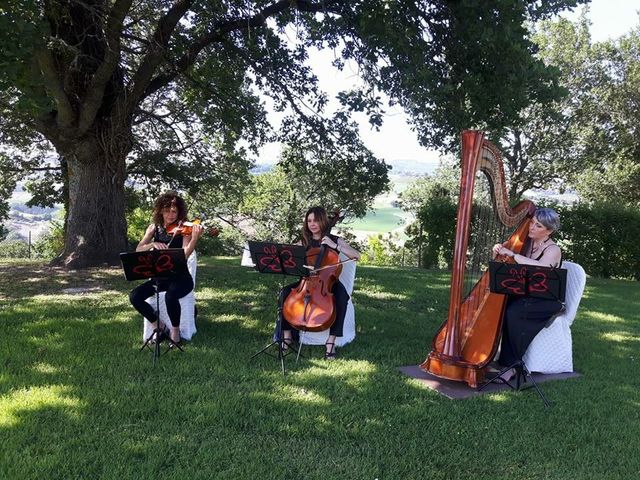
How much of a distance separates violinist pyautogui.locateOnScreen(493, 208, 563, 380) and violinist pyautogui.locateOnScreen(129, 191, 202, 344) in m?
3.01

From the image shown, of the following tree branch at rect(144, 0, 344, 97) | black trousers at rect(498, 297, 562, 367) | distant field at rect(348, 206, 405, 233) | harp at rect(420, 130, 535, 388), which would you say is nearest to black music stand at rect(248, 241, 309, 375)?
harp at rect(420, 130, 535, 388)

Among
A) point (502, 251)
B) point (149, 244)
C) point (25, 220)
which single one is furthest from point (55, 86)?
point (25, 220)

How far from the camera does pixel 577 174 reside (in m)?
19.9

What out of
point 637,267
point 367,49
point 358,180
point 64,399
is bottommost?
point 64,399

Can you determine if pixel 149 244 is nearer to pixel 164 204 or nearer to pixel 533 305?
pixel 164 204

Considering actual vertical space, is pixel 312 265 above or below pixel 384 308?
above

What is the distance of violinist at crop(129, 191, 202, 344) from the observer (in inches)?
201

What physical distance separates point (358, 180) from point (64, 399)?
24.7ft

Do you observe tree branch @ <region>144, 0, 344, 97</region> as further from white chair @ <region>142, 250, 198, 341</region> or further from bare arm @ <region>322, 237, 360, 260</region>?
white chair @ <region>142, 250, 198, 341</region>

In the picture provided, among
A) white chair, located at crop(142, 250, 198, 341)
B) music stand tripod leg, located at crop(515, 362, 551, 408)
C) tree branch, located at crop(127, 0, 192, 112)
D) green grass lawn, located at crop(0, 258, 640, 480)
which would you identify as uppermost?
tree branch, located at crop(127, 0, 192, 112)

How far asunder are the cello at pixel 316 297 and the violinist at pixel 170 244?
1082 millimetres

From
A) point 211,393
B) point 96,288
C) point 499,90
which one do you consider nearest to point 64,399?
point 211,393

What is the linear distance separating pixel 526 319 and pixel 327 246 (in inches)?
75.9

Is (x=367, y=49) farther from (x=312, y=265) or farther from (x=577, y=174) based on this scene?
(x=577, y=174)
